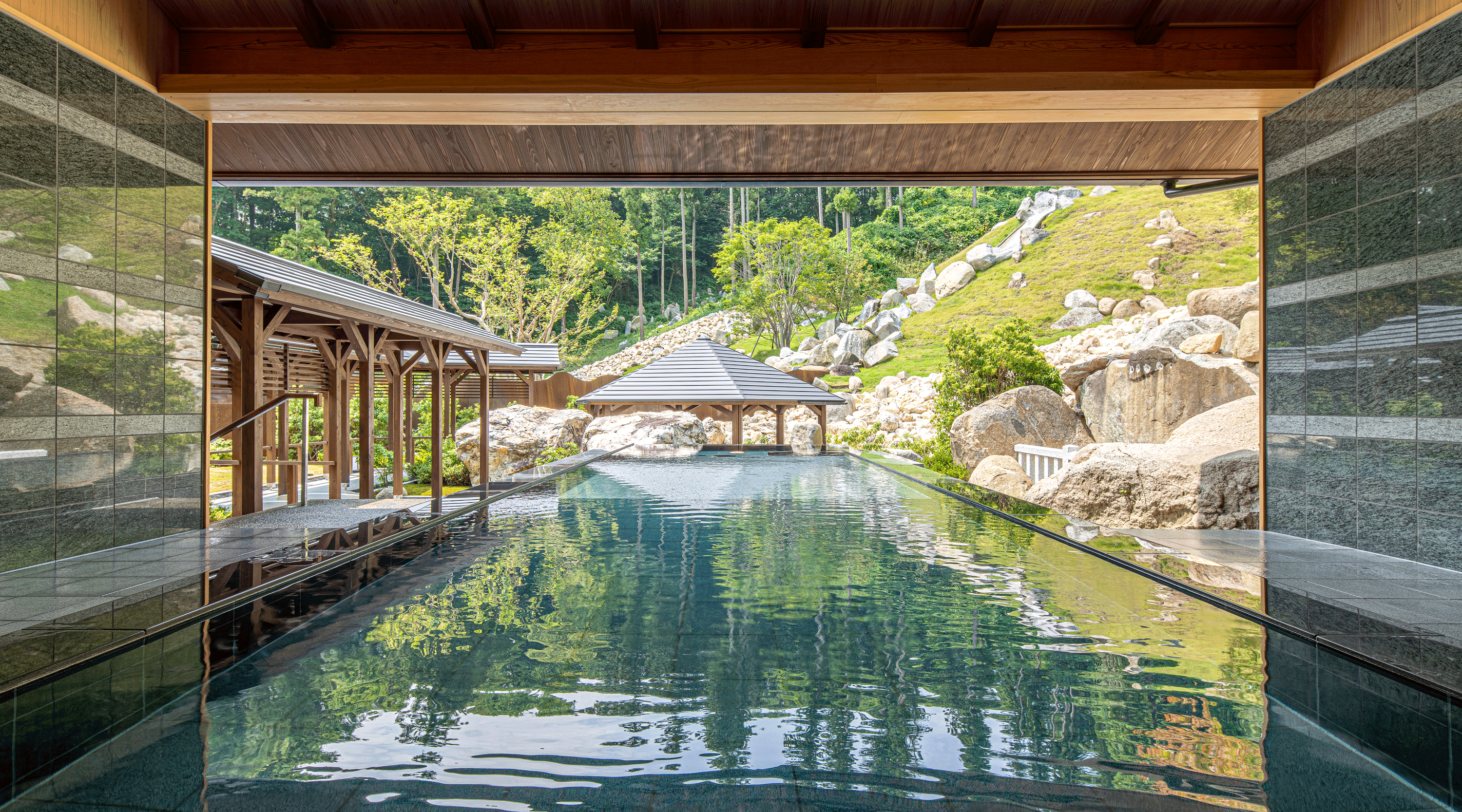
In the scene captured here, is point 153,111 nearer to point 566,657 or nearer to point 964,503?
point 566,657

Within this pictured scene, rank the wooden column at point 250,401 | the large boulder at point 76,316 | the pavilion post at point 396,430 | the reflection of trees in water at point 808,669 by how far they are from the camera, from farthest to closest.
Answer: the pavilion post at point 396,430, the wooden column at point 250,401, the large boulder at point 76,316, the reflection of trees in water at point 808,669

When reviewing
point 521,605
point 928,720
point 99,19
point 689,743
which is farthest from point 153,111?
point 928,720

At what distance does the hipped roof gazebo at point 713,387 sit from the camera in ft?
43.9

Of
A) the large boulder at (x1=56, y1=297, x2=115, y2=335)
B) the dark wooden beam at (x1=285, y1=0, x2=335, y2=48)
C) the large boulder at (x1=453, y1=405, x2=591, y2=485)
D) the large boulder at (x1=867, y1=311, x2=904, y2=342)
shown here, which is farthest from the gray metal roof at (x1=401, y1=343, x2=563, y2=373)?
the large boulder at (x1=56, y1=297, x2=115, y2=335)

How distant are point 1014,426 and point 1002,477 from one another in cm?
376

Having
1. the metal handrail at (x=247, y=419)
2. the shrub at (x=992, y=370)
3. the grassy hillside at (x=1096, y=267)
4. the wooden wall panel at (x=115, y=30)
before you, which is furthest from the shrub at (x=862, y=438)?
the wooden wall panel at (x=115, y=30)

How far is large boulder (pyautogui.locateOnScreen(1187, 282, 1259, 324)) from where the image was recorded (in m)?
14.5

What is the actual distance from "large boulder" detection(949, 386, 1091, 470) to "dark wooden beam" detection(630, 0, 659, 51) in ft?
27.2

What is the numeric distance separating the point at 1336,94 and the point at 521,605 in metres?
5.89

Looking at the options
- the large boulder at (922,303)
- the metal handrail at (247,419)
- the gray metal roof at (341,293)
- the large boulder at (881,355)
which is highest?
the large boulder at (922,303)

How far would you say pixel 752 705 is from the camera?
2188mm

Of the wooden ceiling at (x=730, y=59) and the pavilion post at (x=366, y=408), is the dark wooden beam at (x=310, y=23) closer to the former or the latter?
the wooden ceiling at (x=730, y=59)

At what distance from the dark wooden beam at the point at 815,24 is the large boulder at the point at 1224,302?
12.9 meters

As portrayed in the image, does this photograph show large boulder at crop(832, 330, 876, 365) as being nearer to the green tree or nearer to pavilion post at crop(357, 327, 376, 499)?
the green tree
